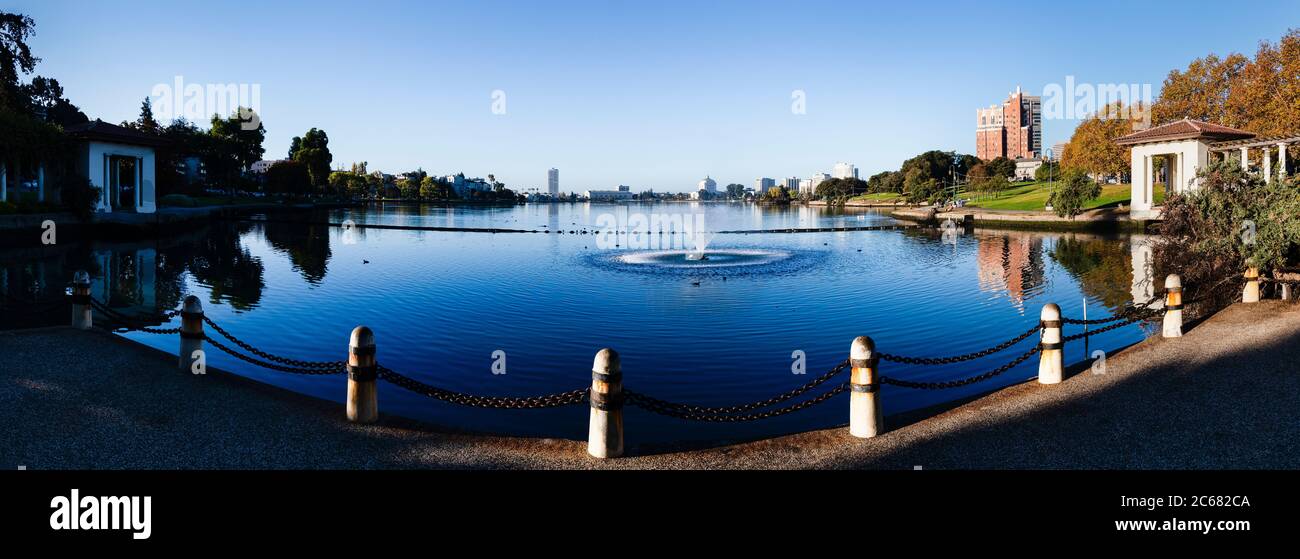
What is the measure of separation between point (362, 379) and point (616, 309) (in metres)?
15.0

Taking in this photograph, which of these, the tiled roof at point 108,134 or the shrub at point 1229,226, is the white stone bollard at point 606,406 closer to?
the shrub at point 1229,226

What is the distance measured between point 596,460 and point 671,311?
15.4 meters

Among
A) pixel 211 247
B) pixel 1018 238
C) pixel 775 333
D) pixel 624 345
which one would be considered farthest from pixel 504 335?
pixel 1018 238

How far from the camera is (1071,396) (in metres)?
10.8

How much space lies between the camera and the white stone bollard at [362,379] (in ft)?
31.2

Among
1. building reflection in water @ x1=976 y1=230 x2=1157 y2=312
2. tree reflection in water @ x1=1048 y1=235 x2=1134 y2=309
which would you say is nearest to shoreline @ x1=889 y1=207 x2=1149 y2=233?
building reflection in water @ x1=976 y1=230 x2=1157 y2=312

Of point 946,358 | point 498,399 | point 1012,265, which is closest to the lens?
point 498,399

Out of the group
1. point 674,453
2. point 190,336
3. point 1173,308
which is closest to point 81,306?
point 190,336

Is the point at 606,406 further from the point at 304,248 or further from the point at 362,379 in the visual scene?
the point at 304,248

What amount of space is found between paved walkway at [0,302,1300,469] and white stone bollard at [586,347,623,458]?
193 millimetres

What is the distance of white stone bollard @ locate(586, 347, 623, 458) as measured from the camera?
8.23 metres

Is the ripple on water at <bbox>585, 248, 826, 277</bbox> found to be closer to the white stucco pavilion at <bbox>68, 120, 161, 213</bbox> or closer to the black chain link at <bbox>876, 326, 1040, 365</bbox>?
the black chain link at <bbox>876, 326, 1040, 365</bbox>

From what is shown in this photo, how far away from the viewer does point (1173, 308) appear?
49.1ft
